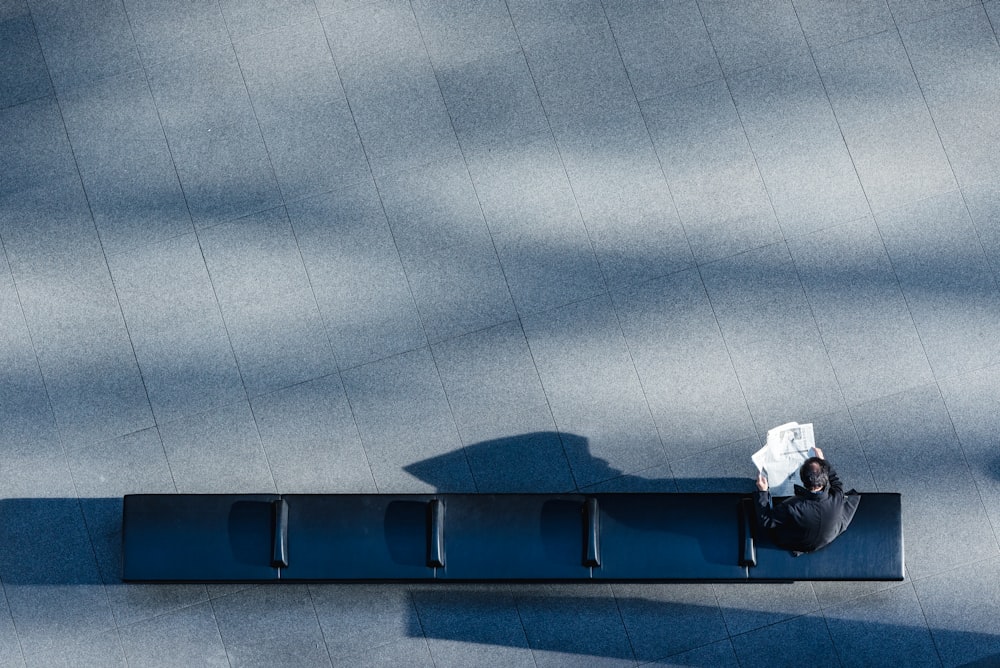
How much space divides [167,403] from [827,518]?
164 inches

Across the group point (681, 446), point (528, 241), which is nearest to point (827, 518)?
point (681, 446)

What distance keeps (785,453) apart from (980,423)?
149 centimetres

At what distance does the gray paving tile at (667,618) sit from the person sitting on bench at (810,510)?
0.76 metres

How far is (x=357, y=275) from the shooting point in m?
6.16

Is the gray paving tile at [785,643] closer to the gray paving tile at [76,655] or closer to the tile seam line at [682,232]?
the tile seam line at [682,232]

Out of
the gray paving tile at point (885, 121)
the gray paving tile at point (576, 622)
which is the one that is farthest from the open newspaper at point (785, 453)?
the gray paving tile at point (885, 121)

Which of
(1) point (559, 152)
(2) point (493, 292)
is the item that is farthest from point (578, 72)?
(2) point (493, 292)

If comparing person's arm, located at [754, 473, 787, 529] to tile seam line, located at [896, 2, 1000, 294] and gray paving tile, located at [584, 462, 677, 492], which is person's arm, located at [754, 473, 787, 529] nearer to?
gray paving tile, located at [584, 462, 677, 492]

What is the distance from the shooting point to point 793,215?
20.6ft

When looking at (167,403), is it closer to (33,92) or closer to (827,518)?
(33,92)

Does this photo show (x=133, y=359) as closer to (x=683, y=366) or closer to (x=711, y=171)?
(x=683, y=366)

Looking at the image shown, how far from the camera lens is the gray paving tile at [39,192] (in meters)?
6.15

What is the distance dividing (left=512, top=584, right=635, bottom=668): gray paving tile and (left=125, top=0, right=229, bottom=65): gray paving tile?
4.25 m

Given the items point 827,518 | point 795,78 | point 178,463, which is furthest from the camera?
point 795,78
